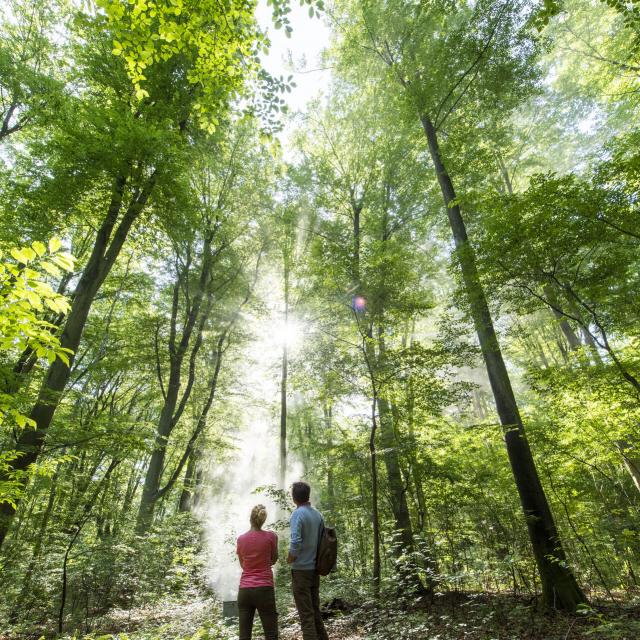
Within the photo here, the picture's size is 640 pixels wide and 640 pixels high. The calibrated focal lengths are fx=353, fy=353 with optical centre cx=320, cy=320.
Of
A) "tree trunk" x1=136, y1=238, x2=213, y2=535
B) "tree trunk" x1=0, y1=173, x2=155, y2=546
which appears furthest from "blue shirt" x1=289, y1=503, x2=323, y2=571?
"tree trunk" x1=136, y1=238, x2=213, y2=535

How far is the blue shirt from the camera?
3.79 m

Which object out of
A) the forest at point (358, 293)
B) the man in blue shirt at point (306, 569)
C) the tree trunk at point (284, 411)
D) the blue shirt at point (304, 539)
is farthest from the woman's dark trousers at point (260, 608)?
the tree trunk at point (284, 411)

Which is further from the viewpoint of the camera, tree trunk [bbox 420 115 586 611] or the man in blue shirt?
tree trunk [bbox 420 115 586 611]

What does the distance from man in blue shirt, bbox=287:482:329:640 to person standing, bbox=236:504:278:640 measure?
25 cm

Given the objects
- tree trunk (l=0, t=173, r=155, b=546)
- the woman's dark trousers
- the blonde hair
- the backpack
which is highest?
tree trunk (l=0, t=173, r=155, b=546)

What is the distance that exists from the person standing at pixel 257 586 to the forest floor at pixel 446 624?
4.57 feet

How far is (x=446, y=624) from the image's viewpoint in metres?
5.13

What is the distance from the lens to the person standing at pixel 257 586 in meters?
3.67

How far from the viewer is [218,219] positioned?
40.4 feet

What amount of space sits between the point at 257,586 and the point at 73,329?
5431mm

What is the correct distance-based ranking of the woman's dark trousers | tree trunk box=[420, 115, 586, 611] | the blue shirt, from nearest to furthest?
1. the woman's dark trousers
2. the blue shirt
3. tree trunk box=[420, 115, 586, 611]

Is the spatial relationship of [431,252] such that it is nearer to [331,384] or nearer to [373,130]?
[373,130]

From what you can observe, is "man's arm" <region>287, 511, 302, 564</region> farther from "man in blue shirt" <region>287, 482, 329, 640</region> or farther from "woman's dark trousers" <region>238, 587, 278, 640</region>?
"woman's dark trousers" <region>238, 587, 278, 640</region>

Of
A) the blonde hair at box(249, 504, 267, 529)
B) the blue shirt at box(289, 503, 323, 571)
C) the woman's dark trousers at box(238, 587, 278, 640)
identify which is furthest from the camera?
the blonde hair at box(249, 504, 267, 529)
